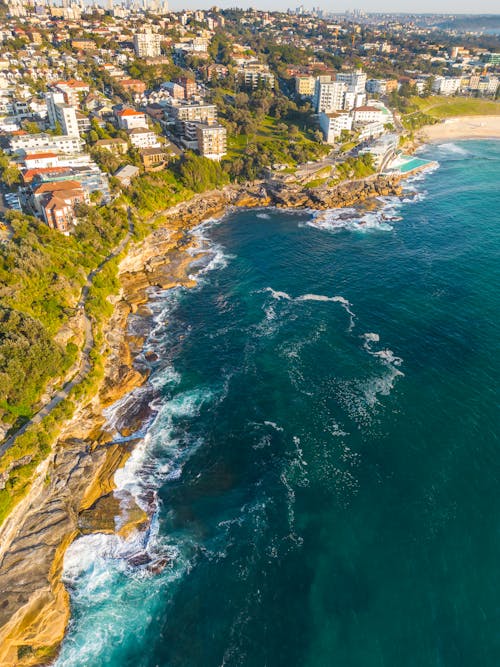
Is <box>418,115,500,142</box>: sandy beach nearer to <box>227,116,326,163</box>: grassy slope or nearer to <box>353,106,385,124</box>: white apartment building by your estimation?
<box>353,106,385,124</box>: white apartment building

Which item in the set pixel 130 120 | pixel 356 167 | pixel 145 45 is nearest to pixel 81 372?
pixel 130 120

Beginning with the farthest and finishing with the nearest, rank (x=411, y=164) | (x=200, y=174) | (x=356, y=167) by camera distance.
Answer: (x=411, y=164), (x=356, y=167), (x=200, y=174)

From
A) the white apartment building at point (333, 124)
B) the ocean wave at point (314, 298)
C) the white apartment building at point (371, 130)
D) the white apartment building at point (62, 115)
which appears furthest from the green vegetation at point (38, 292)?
the white apartment building at point (371, 130)

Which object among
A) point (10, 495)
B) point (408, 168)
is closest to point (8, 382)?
point (10, 495)

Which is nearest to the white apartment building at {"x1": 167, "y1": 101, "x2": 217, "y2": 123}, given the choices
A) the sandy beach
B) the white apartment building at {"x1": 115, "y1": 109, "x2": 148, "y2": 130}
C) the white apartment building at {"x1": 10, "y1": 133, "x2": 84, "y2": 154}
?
the white apartment building at {"x1": 115, "y1": 109, "x2": 148, "y2": 130}

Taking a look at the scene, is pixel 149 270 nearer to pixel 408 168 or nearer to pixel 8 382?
pixel 8 382

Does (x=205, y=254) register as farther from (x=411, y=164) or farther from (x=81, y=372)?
(x=411, y=164)
